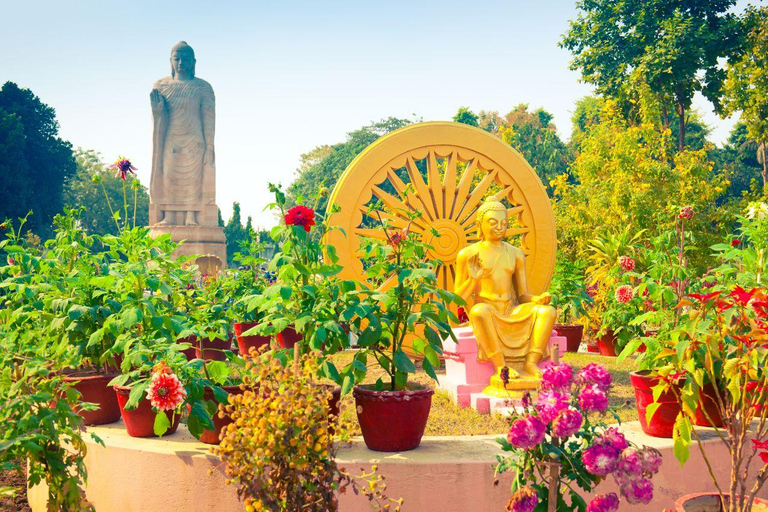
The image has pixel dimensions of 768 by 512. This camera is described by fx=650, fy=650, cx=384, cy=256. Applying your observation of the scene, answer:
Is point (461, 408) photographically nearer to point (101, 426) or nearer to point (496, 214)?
point (496, 214)

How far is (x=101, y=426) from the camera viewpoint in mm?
3904

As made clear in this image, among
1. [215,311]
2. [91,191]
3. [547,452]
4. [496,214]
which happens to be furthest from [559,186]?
[91,191]

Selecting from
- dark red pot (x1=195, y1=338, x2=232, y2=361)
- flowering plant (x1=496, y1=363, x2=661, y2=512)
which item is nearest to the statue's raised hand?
dark red pot (x1=195, y1=338, x2=232, y2=361)

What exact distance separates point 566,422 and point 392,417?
1212 millimetres

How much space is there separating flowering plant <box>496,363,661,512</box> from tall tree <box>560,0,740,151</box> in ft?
55.3

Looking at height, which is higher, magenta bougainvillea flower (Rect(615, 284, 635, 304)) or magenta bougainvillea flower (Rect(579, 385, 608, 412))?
magenta bougainvillea flower (Rect(615, 284, 635, 304))

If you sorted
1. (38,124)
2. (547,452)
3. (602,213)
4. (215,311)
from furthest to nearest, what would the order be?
(38,124)
(602,213)
(215,311)
(547,452)

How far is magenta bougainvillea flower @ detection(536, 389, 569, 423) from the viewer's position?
2.30m

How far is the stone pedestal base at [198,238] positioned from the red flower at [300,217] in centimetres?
1472

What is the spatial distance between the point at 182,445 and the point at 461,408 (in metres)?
2.14

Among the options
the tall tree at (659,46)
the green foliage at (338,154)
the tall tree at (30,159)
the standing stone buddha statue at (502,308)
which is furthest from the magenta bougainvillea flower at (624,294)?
the green foliage at (338,154)

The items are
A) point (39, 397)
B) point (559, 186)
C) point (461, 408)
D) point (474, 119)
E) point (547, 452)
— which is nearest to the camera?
point (547, 452)

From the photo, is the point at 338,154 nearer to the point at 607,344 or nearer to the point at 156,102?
the point at 156,102

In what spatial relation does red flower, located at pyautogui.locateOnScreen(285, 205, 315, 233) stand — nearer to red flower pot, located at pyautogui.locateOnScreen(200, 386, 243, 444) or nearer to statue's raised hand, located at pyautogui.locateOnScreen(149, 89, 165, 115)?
red flower pot, located at pyautogui.locateOnScreen(200, 386, 243, 444)
